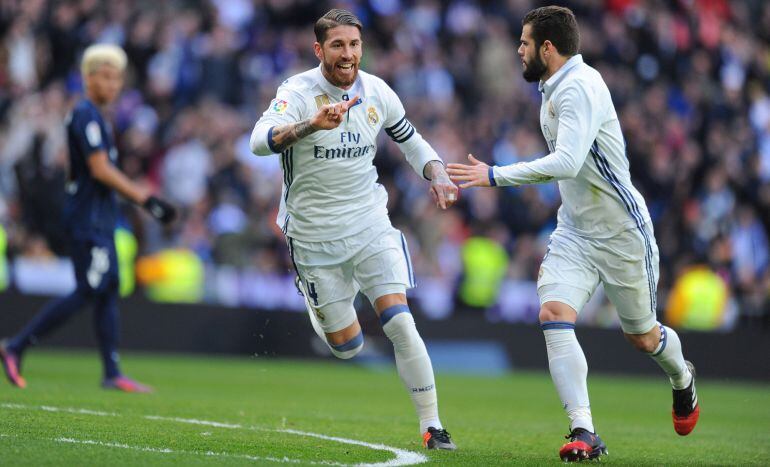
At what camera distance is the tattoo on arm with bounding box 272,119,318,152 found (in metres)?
7.38

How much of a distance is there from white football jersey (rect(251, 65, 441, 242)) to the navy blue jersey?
3.23 metres

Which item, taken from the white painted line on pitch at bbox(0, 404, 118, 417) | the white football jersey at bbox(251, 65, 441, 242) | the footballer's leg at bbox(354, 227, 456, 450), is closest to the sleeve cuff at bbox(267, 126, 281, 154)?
the white football jersey at bbox(251, 65, 441, 242)

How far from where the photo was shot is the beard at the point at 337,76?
7945 millimetres

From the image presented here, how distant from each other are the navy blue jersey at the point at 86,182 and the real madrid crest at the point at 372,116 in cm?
368

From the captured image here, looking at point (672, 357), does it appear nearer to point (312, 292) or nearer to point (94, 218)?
point (312, 292)

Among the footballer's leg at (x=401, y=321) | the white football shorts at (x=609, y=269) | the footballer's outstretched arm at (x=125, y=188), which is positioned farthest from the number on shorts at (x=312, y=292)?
the footballer's outstretched arm at (x=125, y=188)

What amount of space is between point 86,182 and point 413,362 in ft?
14.7

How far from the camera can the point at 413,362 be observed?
7.97 m

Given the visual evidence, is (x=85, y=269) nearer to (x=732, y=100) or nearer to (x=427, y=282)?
(x=427, y=282)

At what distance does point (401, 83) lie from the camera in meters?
21.6

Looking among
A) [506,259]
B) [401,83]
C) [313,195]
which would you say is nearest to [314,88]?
[313,195]

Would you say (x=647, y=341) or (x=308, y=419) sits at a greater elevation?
(x=647, y=341)

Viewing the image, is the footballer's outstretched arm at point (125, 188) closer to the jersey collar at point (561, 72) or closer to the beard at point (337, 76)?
the beard at point (337, 76)

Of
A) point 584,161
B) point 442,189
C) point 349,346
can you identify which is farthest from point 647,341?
point 349,346
